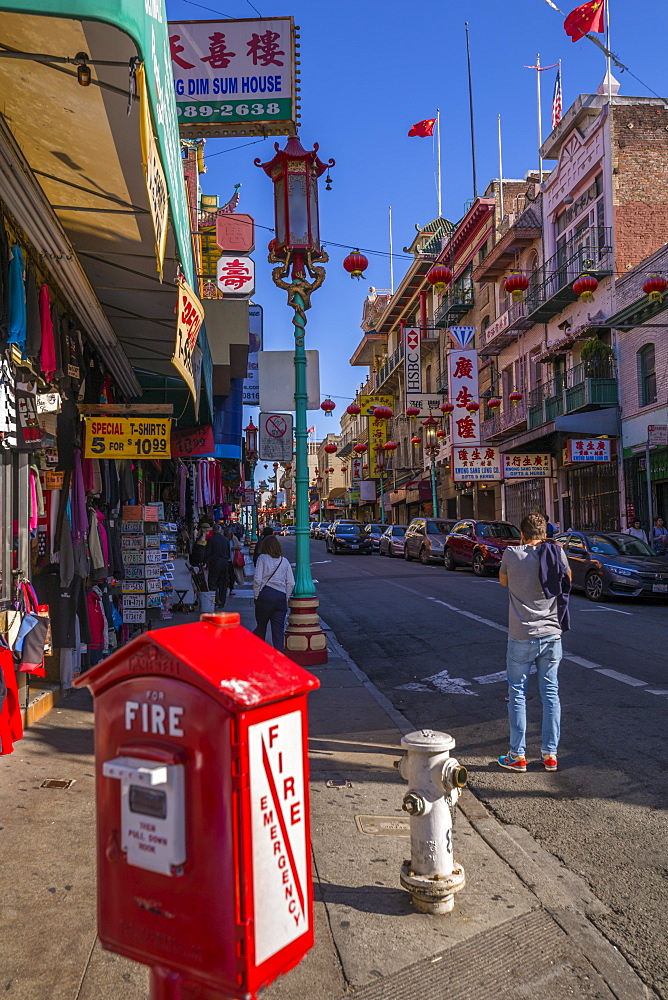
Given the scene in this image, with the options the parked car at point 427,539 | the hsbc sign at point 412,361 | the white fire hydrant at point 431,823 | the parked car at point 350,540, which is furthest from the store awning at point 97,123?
the hsbc sign at point 412,361

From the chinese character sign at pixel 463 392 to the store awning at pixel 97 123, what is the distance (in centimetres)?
2737

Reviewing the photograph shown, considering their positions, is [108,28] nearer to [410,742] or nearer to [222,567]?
[410,742]

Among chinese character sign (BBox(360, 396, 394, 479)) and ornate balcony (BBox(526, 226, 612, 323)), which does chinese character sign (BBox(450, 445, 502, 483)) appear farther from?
chinese character sign (BBox(360, 396, 394, 479))

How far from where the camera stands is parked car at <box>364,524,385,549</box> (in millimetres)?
42531

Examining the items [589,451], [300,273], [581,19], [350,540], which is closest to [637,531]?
[589,451]

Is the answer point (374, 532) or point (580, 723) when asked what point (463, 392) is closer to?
point (374, 532)

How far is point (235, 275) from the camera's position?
2566 centimetres

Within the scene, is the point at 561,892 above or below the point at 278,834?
below

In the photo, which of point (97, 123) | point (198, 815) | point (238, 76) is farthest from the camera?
point (238, 76)

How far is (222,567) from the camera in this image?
16.0m

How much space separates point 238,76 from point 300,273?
8.83 feet

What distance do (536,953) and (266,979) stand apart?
1823 millimetres

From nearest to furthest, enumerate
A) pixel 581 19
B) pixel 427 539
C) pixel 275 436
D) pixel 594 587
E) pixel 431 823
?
pixel 431 823 < pixel 275 436 < pixel 594 587 < pixel 581 19 < pixel 427 539

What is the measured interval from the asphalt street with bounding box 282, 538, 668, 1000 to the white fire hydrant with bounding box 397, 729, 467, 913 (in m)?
0.74
